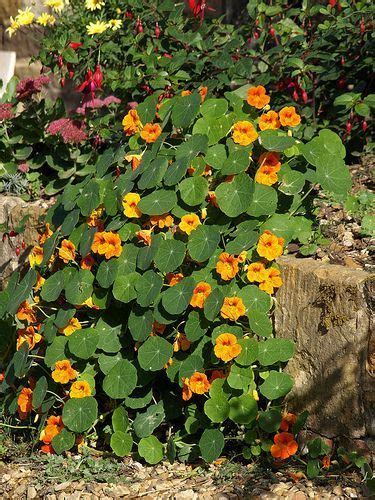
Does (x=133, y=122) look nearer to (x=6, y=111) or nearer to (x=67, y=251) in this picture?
(x=67, y=251)

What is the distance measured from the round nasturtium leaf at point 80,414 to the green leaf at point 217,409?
45cm

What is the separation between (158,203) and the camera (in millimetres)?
3227

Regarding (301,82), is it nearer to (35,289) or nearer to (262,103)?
(262,103)

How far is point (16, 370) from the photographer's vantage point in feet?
11.1

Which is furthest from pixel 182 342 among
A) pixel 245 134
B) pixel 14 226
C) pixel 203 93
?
pixel 14 226

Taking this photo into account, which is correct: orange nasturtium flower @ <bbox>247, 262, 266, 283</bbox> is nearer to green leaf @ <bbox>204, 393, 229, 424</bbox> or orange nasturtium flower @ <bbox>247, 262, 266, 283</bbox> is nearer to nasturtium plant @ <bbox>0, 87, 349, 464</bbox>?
nasturtium plant @ <bbox>0, 87, 349, 464</bbox>

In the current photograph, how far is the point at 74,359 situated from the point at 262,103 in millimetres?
1256

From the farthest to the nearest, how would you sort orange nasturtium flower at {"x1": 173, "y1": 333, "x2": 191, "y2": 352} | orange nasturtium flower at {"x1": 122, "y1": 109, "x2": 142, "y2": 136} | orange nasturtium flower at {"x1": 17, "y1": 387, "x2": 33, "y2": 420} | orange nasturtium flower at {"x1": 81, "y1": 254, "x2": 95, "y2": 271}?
orange nasturtium flower at {"x1": 122, "y1": 109, "x2": 142, "y2": 136} → orange nasturtium flower at {"x1": 17, "y1": 387, "x2": 33, "y2": 420} → orange nasturtium flower at {"x1": 81, "y1": 254, "x2": 95, "y2": 271} → orange nasturtium flower at {"x1": 173, "y1": 333, "x2": 191, "y2": 352}

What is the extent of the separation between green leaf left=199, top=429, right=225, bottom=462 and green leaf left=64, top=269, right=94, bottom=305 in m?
0.70

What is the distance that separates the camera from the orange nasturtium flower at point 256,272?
123 inches

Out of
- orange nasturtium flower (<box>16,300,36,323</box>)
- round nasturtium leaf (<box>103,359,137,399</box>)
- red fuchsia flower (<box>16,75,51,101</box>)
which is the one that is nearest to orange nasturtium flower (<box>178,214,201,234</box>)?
round nasturtium leaf (<box>103,359,137,399</box>)

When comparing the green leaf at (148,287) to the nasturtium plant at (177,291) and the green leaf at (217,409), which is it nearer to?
the nasturtium plant at (177,291)

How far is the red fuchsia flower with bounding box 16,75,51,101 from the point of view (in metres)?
4.48

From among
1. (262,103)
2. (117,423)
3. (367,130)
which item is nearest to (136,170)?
(262,103)
